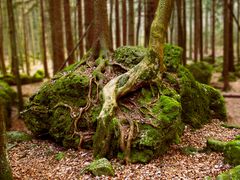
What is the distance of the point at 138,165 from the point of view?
6.96 metres

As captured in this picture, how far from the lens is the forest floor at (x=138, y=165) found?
21.6 feet

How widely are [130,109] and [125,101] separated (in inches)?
12.7

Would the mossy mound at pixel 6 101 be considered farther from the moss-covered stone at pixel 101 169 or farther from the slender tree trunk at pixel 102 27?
the moss-covered stone at pixel 101 169

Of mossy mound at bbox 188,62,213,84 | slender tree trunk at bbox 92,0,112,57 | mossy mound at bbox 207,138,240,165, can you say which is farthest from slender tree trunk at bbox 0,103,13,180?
mossy mound at bbox 188,62,213,84

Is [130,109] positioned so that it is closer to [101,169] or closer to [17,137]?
[101,169]

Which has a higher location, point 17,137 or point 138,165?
point 138,165

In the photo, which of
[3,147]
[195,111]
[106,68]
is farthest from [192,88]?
[3,147]

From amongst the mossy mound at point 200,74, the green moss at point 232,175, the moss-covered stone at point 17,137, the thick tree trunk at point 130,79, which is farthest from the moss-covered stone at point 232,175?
the mossy mound at point 200,74

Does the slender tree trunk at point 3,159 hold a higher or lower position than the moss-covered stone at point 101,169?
higher

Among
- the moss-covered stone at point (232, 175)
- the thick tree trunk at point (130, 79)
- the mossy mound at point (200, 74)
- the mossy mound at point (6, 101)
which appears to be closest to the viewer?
the moss-covered stone at point (232, 175)

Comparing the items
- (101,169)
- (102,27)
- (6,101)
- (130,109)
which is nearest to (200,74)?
(102,27)

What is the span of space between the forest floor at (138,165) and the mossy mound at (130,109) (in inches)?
9.3

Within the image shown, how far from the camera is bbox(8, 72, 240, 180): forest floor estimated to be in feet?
21.6

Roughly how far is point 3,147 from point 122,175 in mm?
2195
